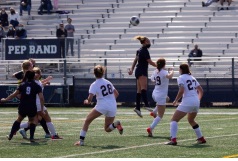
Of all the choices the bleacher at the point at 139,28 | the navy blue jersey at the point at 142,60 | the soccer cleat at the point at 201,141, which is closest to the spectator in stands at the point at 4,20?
the bleacher at the point at 139,28

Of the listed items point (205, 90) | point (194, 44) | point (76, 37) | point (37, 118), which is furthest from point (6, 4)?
point (37, 118)

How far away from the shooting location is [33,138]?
17.3 metres

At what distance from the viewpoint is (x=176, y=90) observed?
A: 3070 centimetres

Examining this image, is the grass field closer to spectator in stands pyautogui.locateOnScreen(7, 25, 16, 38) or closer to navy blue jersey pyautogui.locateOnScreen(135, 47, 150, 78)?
navy blue jersey pyautogui.locateOnScreen(135, 47, 150, 78)

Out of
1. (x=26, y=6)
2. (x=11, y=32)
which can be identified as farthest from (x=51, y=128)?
(x=26, y=6)

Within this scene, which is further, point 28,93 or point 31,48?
point 31,48

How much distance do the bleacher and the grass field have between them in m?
11.8

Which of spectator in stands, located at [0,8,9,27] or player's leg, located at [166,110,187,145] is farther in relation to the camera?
spectator in stands, located at [0,8,9,27]

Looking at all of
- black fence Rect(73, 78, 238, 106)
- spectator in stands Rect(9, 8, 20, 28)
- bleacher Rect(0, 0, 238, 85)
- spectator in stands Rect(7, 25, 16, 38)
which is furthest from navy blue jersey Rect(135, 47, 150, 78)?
spectator in stands Rect(9, 8, 20, 28)

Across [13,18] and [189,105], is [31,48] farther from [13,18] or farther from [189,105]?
[189,105]

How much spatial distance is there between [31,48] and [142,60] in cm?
1574

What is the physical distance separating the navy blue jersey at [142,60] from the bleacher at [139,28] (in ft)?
39.3

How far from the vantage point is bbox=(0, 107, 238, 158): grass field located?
47.5 ft

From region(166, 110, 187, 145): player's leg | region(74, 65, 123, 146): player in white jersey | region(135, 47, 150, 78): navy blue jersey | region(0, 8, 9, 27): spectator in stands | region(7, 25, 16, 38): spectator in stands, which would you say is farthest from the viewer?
region(0, 8, 9, 27): spectator in stands
